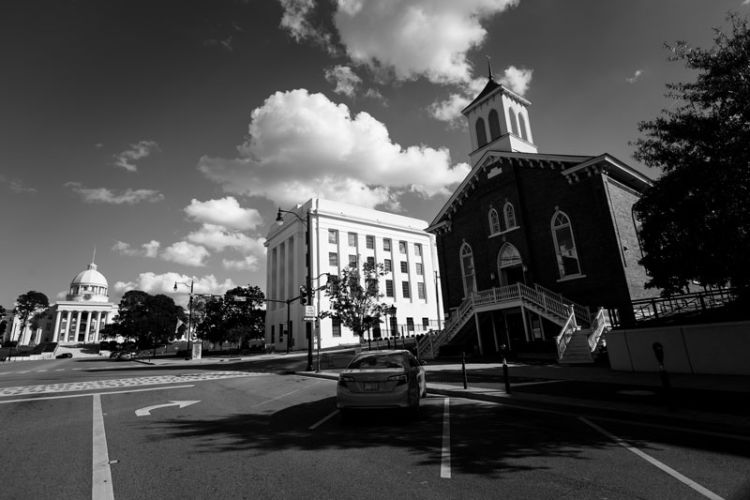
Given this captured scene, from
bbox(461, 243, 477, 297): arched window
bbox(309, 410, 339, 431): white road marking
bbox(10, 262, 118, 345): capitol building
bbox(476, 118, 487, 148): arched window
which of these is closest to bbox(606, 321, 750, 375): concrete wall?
bbox(309, 410, 339, 431): white road marking

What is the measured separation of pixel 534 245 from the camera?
2434cm

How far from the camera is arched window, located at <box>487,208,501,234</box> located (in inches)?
1048

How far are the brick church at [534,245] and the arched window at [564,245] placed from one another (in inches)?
2.3

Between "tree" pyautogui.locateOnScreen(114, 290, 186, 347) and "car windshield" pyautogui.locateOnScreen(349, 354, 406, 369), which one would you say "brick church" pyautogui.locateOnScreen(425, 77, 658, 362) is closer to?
"car windshield" pyautogui.locateOnScreen(349, 354, 406, 369)

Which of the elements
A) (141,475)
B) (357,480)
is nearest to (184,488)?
(141,475)

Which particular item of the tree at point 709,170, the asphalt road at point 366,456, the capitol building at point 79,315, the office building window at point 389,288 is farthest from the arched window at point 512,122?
the capitol building at point 79,315

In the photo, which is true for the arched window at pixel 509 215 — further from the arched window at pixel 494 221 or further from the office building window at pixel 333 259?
the office building window at pixel 333 259

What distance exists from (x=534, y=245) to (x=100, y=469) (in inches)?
937

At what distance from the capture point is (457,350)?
81.1ft

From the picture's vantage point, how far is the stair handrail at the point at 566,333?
689 inches

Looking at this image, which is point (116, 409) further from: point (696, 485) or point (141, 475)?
point (696, 485)

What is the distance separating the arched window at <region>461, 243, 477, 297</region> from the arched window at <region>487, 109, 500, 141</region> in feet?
29.9

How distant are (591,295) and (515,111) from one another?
1684cm

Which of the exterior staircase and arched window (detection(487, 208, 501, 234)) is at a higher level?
arched window (detection(487, 208, 501, 234))
